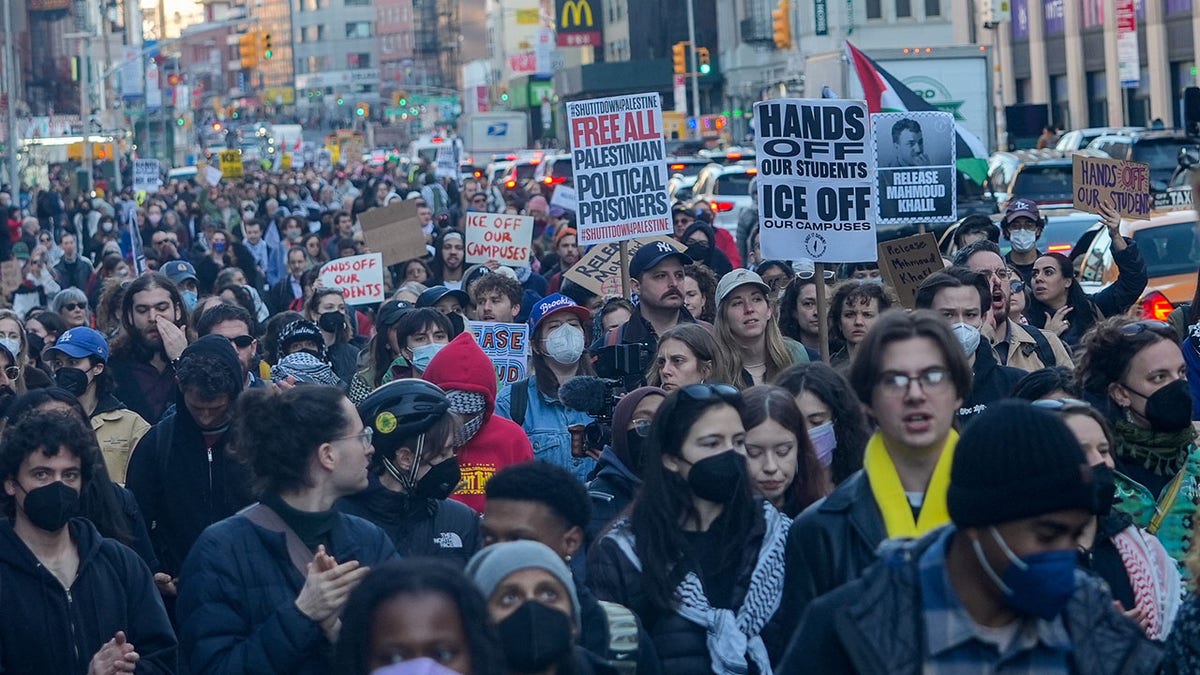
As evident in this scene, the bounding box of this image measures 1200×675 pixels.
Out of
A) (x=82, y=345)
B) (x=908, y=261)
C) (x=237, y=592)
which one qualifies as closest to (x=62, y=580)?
(x=237, y=592)

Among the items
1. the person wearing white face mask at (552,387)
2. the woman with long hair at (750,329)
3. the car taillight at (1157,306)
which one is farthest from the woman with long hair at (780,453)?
the car taillight at (1157,306)

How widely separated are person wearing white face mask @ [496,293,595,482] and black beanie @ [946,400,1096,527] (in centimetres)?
419

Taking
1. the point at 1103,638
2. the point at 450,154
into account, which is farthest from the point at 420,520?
the point at 450,154

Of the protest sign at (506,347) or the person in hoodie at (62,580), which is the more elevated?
the protest sign at (506,347)

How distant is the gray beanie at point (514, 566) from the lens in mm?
3662

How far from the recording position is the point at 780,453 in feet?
17.8

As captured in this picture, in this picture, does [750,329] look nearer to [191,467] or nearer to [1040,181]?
[191,467]

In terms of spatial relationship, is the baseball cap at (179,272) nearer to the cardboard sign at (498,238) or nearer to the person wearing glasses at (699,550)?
the cardboard sign at (498,238)

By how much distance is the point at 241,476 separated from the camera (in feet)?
22.4

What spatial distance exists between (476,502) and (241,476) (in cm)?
86

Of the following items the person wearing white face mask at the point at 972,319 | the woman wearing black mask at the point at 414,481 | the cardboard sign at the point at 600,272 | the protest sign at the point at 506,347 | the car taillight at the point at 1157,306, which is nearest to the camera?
the woman wearing black mask at the point at 414,481

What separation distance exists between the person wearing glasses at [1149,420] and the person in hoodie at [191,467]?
2.90 metres

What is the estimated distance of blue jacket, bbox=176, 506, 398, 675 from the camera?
4656 millimetres

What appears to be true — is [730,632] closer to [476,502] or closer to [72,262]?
[476,502]
